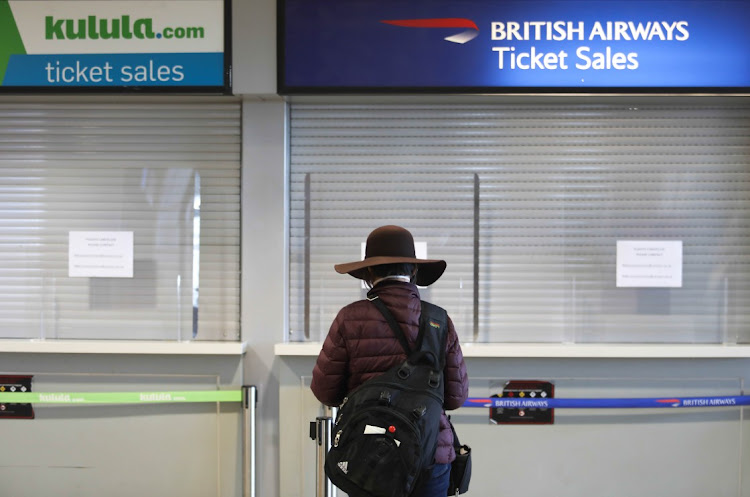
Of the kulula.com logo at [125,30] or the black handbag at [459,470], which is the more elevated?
the kulula.com logo at [125,30]

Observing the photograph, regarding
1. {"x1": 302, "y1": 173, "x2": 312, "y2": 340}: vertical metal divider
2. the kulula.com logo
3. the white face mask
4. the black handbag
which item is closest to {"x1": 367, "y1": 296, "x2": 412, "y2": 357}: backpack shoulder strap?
the white face mask

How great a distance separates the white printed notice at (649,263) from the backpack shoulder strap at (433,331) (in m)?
2.53

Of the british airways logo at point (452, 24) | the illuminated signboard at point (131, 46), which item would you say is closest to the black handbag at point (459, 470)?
the british airways logo at point (452, 24)

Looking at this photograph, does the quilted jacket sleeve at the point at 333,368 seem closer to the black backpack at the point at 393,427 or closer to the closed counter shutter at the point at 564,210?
the black backpack at the point at 393,427

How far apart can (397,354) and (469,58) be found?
2.59m

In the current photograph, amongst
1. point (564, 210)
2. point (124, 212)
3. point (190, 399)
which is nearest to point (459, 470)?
point (190, 399)

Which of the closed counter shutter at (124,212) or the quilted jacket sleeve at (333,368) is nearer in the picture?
the quilted jacket sleeve at (333,368)

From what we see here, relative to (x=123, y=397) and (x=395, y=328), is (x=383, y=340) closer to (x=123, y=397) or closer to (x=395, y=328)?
(x=395, y=328)

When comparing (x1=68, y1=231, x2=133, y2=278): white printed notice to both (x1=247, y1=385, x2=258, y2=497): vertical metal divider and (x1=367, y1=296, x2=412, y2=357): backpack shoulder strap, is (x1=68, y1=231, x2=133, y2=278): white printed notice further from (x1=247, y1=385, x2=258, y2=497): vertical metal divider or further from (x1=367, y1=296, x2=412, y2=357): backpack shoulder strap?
(x1=367, y1=296, x2=412, y2=357): backpack shoulder strap

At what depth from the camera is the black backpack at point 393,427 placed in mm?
2941

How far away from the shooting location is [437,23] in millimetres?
5070

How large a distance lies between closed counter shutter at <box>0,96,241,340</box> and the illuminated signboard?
0.94ft

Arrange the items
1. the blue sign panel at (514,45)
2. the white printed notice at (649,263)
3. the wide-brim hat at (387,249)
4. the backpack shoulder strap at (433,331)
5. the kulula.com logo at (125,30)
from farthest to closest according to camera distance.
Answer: the white printed notice at (649,263)
the kulula.com logo at (125,30)
the blue sign panel at (514,45)
the wide-brim hat at (387,249)
the backpack shoulder strap at (433,331)

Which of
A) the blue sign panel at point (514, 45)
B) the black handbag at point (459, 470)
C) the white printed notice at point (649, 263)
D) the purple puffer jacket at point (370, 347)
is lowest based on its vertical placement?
the black handbag at point (459, 470)
